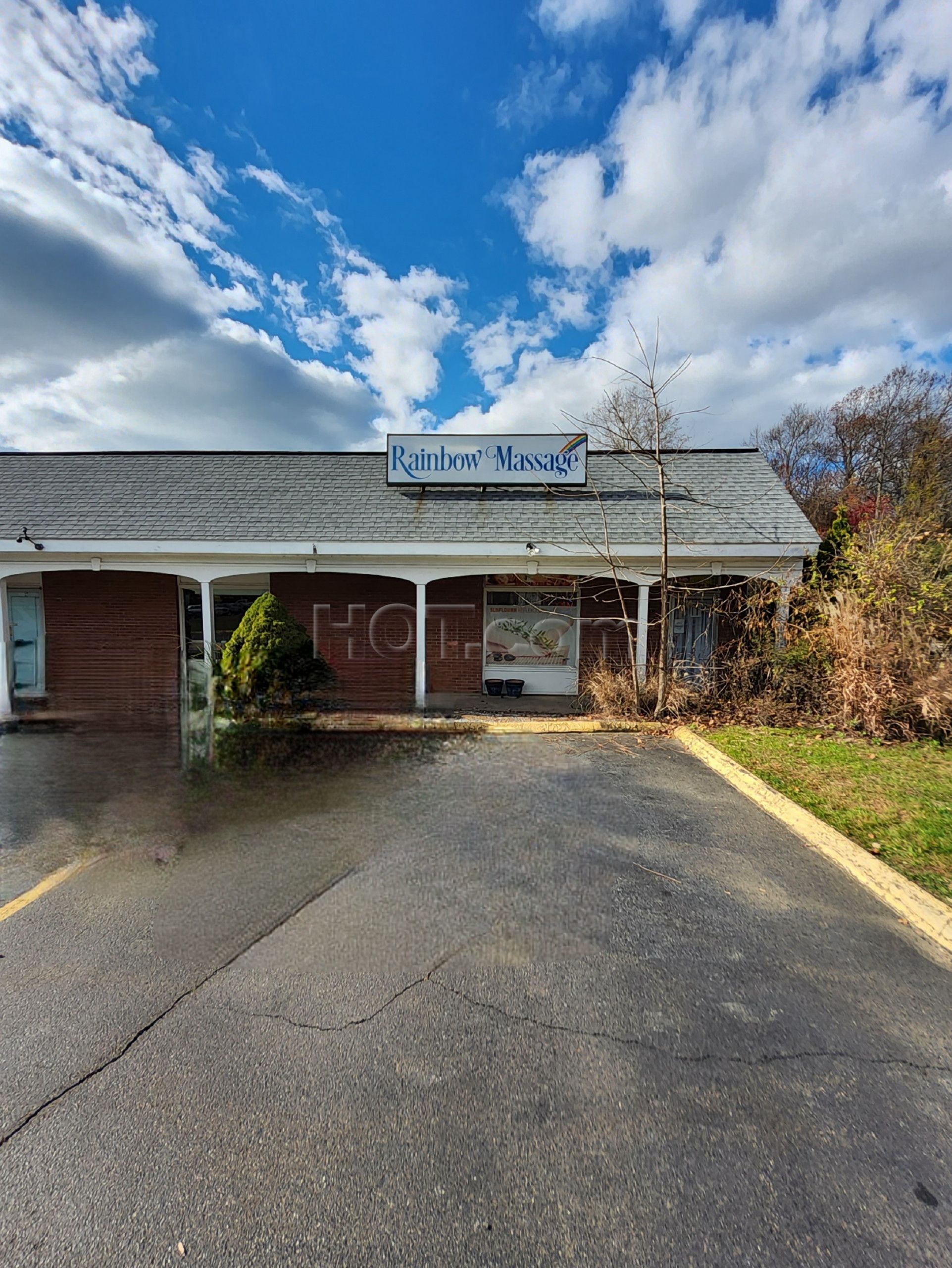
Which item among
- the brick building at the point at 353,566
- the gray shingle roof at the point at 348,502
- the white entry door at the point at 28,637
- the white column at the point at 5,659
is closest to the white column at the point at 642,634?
the brick building at the point at 353,566

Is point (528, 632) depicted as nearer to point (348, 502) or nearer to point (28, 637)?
point (348, 502)

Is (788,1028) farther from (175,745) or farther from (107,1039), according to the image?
(175,745)

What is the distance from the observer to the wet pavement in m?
1.91

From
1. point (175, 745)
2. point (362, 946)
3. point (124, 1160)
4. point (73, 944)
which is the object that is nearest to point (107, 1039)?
point (124, 1160)

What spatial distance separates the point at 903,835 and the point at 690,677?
6.66 meters

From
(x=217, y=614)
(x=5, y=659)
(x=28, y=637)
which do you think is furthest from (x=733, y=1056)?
(x=28, y=637)

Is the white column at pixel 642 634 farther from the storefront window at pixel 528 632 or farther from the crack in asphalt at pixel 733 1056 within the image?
the crack in asphalt at pixel 733 1056

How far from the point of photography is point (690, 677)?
11.3 meters

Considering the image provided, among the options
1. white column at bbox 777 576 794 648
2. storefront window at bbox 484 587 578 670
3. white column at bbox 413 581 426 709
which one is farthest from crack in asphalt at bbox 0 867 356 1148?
storefront window at bbox 484 587 578 670

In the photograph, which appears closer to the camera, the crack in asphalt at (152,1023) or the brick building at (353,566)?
the crack in asphalt at (152,1023)

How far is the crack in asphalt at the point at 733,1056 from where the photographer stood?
2.60 m

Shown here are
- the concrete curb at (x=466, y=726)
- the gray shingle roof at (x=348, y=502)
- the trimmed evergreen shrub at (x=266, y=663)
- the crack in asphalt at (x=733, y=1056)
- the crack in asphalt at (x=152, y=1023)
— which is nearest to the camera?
the crack in asphalt at (x=152, y=1023)

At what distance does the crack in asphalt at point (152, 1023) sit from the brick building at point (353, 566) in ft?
22.8

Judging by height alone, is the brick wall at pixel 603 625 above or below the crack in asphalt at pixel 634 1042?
above
